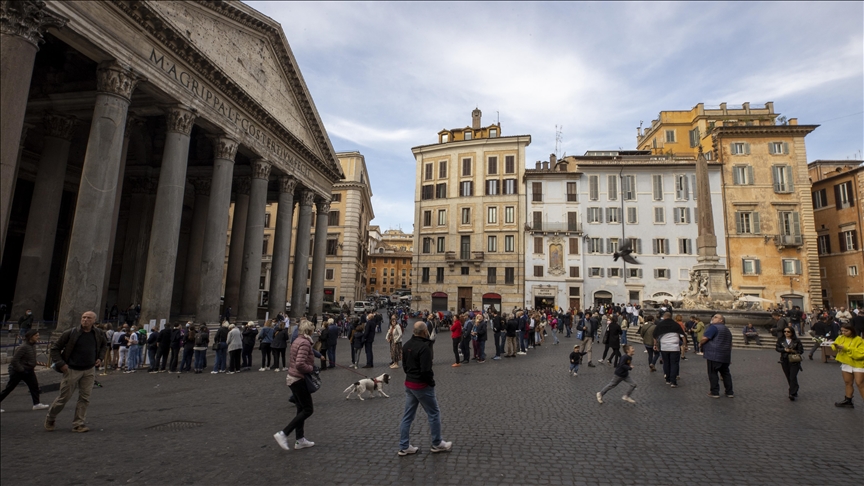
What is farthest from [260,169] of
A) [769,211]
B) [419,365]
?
[769,211]

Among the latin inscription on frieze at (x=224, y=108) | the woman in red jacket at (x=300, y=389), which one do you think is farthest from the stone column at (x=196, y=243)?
the woman in red jacket at (x=300, y=389)

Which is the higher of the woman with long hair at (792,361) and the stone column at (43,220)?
the stone column at (43,220)

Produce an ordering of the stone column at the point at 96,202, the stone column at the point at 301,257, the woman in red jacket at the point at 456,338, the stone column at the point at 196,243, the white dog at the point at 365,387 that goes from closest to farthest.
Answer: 1. the white dog at the point at 365,387
2. the stone column at the point at 96,202
3. the woman in red jacket at the point at 456,338
4. the stone column at the point at 196,243
5. the stone column at the point at 301,257

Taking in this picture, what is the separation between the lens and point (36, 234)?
14.3 m

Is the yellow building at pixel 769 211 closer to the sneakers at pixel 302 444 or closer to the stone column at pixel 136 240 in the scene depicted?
the sneakers at pixel 302 444

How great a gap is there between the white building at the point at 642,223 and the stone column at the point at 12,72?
34.6 m

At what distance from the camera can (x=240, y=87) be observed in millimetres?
17125

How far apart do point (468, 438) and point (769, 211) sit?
41042mm

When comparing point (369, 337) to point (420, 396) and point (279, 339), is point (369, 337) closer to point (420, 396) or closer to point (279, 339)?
point (279, 339)

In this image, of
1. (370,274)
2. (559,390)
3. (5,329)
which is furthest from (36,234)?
(370,274)

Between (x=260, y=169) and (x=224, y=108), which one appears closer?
(x=224, y=108)

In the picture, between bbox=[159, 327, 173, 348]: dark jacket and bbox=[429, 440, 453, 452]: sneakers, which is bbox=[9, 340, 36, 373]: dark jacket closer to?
bbox=[159, 327, 173, 348]: dark jacket

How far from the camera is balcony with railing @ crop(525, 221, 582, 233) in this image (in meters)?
37.3

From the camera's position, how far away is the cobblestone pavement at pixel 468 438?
174 inches
